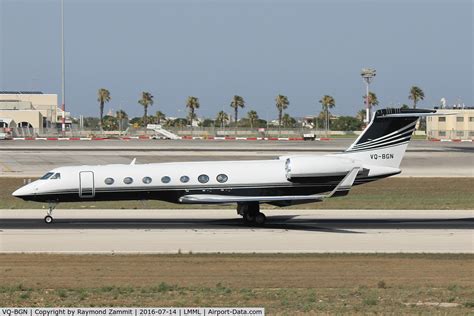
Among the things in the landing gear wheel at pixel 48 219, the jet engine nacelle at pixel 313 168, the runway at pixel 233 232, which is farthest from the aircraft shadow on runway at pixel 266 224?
the jet engine nacelle at pixel 313 168

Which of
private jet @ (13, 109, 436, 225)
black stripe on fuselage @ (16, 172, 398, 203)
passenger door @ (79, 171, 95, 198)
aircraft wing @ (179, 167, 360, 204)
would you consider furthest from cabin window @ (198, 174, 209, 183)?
passenger door @ (79, 171, 95, 198)

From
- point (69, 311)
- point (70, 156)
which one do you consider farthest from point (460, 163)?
point (69, 311)

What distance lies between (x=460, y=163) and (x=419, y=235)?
35453mm

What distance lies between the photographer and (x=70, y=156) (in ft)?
226

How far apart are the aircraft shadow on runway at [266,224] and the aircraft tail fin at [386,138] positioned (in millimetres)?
2374

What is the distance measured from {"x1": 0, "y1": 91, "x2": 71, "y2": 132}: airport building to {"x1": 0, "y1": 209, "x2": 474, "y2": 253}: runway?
10641 centimetres

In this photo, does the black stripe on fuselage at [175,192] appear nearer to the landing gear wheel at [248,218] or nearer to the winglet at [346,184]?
the landing gear wheel at [248,218]

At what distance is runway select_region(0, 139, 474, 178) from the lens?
193 feet

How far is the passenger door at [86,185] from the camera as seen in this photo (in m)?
32.3
